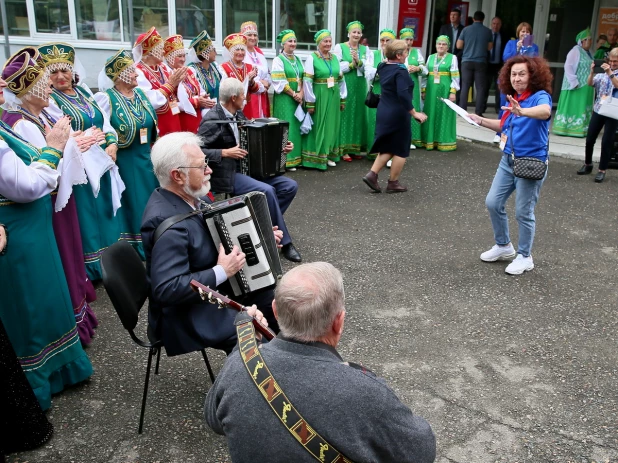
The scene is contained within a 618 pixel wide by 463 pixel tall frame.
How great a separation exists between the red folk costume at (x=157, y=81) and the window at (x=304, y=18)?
582 centimetres

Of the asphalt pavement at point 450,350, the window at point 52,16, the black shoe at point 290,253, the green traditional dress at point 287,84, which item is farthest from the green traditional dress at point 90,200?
the window at point 52,16

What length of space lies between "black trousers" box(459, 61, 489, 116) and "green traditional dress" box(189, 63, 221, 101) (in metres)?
5.84

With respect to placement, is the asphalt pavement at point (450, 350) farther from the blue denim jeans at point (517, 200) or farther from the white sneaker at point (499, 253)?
the blue denim jeans at point (517, 200)

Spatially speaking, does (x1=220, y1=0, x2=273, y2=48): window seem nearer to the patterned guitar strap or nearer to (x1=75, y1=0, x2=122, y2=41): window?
(x1=75, y1=0, x2=122, y2=41): window

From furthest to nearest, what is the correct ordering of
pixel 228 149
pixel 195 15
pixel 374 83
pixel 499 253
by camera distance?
pixel 195 15, pixel 374 83, pixel 499 253, pixel 228 149

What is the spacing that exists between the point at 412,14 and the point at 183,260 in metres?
10.5

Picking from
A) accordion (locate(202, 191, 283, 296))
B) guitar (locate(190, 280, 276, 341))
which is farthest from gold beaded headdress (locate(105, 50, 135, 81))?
guitar (locate(190, 280, 276, 341))

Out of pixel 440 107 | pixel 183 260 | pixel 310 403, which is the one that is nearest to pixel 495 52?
pixel 440 107

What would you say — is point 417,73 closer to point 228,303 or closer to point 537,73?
point 537,73

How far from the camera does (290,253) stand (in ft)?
18.1

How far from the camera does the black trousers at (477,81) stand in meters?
11.6

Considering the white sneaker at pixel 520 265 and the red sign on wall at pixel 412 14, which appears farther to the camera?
the red sign on wall at pixel 412 14

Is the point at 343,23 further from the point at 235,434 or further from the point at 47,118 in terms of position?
the point at 235,434

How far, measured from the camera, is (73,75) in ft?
15.1
